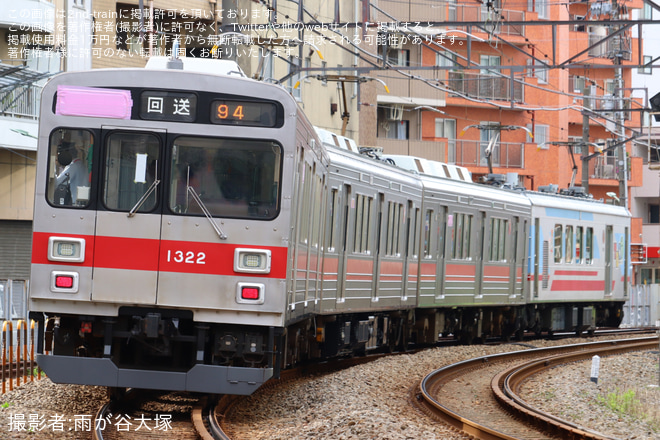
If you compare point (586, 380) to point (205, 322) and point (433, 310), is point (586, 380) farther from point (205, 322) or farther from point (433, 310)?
point (205, 322)

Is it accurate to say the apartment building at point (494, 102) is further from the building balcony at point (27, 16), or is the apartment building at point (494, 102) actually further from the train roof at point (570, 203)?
A: the building balcony at point (27, 16)

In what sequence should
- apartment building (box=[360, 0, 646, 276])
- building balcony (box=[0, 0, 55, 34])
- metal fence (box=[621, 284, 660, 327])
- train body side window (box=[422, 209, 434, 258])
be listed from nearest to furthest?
1. train body side window (box=[422, 209, 434, 258])
2. building balcony (box=[0, 0, 55, 34])
3. metal fence (box=[621, 284, 660, 327])
4. apartment building (box=[360, 0, 646, 276])

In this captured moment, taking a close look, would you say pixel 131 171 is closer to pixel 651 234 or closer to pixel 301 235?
pixel 301 235

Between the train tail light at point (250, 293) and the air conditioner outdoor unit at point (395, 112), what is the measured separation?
34.0 meters

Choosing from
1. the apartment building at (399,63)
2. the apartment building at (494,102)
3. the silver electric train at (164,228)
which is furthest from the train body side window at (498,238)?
the apartment building at (494,102)

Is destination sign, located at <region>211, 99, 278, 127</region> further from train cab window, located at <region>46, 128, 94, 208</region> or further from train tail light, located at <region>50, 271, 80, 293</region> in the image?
train tail light, located at <region>50, 271, 80, 293</region>

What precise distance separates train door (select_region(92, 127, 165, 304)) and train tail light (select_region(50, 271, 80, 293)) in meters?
0.15

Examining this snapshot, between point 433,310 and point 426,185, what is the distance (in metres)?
2.49

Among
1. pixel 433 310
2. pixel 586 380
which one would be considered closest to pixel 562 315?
pixel 433 310

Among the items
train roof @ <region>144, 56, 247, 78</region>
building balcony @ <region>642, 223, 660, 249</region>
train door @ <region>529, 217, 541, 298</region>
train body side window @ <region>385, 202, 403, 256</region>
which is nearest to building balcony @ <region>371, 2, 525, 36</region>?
building balcony @ <region>642, 223, 660, 249</region>

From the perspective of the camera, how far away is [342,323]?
48.7 feet

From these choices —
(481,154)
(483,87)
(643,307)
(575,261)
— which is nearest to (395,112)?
(483,87)

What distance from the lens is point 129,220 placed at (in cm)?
896

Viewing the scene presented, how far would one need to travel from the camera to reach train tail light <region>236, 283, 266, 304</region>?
29.3 feet
